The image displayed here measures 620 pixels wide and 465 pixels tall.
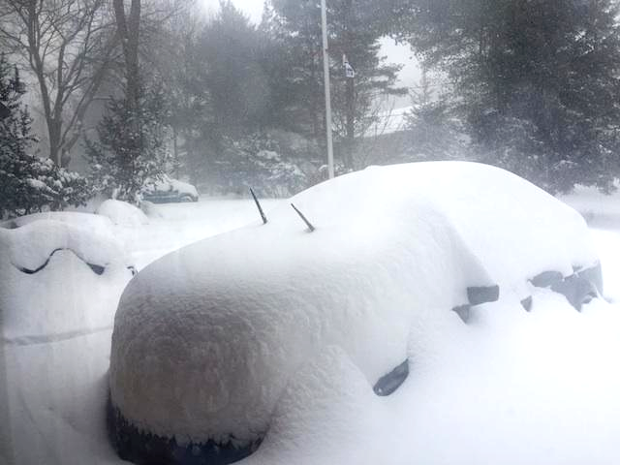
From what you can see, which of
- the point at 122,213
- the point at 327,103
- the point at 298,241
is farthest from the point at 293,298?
the point at 327,103

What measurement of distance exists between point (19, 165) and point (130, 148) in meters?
1.94

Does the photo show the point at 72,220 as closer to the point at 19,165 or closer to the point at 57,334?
the point at 19,165

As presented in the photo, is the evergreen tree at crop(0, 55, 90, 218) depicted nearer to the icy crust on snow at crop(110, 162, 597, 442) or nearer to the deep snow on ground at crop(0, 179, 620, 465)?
the deep snow on ground at crop(0, 179, 620, 465)

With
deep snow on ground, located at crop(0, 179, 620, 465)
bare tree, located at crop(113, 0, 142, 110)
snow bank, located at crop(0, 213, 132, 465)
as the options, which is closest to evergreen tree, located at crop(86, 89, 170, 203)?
bare tree, located at crop(113, 0, 142, 110)

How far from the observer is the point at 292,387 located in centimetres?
190

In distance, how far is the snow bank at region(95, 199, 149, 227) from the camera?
442 centimetres

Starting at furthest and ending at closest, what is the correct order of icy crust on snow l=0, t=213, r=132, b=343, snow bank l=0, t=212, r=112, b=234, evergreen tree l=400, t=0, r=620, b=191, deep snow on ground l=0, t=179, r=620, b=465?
1. evergreen tree l=400, t=0, r=620, b=191
2. snow bank l=0, t=212, r=112, b=234
3. icy crust on snow l=0, t=213, r=132, b=343
4. deep snow on ground l=0, t=179, r=620, b=465

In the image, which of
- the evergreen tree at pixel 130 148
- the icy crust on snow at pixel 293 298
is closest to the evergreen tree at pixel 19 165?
the evergreen tree at pixel 130 148

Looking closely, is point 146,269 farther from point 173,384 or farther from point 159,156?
point 159,156

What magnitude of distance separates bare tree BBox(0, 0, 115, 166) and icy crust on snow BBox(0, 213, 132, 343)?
24.2 inches

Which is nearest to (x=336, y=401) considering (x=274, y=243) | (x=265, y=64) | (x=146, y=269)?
(x=274, y=243)

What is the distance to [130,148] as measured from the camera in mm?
5273

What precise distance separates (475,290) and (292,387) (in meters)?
1.20

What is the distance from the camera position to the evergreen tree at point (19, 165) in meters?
3.33
